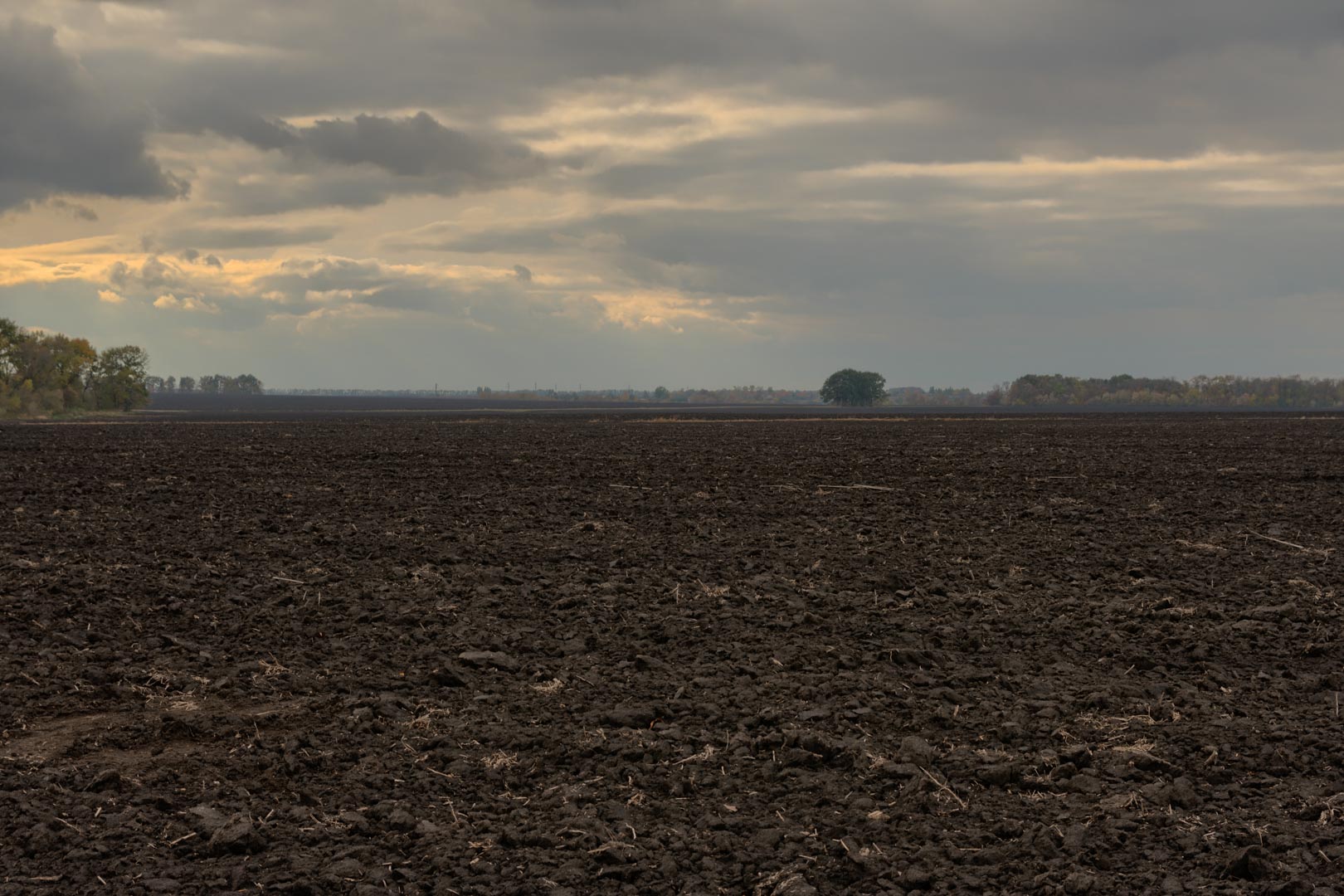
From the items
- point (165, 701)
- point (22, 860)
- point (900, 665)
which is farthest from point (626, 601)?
point (22, 860)

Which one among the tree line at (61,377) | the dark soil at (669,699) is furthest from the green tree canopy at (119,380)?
the dark soil at (669,699)

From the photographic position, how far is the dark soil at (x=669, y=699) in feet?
23.3

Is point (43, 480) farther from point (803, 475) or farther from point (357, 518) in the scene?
point (803, 475)

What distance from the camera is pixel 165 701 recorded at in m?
10.5

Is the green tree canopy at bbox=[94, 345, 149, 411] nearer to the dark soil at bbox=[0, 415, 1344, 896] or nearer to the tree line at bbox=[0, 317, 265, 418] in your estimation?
the tree line at bbox=[0, 317, 265, 418]

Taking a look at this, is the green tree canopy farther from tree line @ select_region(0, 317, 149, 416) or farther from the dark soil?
the dark soil

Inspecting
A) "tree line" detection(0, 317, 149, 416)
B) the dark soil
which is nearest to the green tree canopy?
"tree line" detection(0, 317, 149, 416)

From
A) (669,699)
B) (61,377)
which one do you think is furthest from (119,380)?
(669,699)

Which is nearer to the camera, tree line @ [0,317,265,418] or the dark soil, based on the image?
the dark soil

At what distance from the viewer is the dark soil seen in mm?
7105

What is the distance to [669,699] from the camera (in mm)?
10352

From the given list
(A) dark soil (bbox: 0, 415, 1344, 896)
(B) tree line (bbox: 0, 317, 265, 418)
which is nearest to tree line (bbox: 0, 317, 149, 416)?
(B) tree line (bbox: 0, 317, 265, 418)

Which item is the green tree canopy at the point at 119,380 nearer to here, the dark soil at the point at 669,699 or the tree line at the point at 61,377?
the tree line at the point at 61,377

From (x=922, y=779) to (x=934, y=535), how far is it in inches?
445
